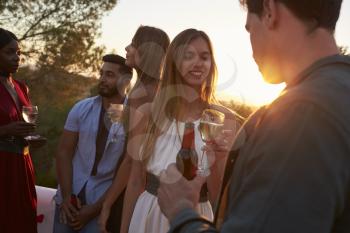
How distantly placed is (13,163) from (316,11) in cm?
372

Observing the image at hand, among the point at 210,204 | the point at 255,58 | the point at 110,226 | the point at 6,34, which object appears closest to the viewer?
the point at 255,58

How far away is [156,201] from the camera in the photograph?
10.4 ft

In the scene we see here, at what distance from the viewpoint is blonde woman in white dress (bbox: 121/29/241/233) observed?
3188 mm

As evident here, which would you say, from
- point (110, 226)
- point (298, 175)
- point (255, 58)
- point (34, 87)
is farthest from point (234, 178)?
point (34, 87)

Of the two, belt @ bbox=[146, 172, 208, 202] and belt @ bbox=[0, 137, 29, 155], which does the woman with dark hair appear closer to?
belt @ bbox=[146, 172, 208, 202]

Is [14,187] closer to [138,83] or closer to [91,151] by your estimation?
[91,151]

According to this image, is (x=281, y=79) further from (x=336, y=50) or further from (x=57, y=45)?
(x=57, y=45)

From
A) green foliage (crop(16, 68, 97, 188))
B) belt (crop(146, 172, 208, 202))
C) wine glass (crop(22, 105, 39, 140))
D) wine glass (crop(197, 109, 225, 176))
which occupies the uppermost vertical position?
wine glass (crop(197, 109, 225, 176))

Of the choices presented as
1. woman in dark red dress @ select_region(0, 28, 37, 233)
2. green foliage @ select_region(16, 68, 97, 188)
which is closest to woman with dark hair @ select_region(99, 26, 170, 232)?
woman in dark red dress @ select_region(0, 28, 37, 233)

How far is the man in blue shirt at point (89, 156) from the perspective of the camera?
410cm

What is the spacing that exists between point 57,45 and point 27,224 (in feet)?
38.7

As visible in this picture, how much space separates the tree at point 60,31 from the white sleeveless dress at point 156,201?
12.7 meters

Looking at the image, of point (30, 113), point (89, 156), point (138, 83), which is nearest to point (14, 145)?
point (30, 113)

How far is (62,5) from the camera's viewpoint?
52.2ft
